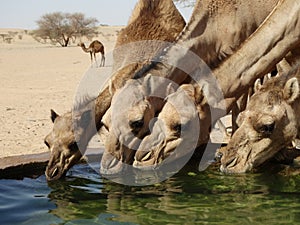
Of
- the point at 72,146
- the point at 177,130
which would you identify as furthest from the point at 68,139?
the point at 177,130

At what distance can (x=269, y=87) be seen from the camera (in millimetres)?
5344

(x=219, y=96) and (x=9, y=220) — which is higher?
(x=219, y=96)

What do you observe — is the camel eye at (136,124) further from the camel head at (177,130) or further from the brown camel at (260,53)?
the brown camel at (260,53)

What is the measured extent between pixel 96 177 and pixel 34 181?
592mm

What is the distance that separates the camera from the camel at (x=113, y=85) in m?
6.00

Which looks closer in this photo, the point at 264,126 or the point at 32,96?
the point at 264,126

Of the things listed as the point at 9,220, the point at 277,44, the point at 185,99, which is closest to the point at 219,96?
the point at 185,99

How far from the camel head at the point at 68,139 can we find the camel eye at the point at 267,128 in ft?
6.11

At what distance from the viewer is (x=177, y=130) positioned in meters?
5.70

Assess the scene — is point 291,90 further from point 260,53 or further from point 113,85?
point 113,85

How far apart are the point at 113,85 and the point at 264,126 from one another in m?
1.82

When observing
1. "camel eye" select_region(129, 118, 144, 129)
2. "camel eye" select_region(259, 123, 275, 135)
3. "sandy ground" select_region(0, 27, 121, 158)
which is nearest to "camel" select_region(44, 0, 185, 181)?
"camel eye" select_region(129, 118, 144, 129)

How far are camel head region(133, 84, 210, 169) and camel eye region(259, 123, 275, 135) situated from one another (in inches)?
22.6

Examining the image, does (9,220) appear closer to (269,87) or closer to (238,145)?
(238,145)
